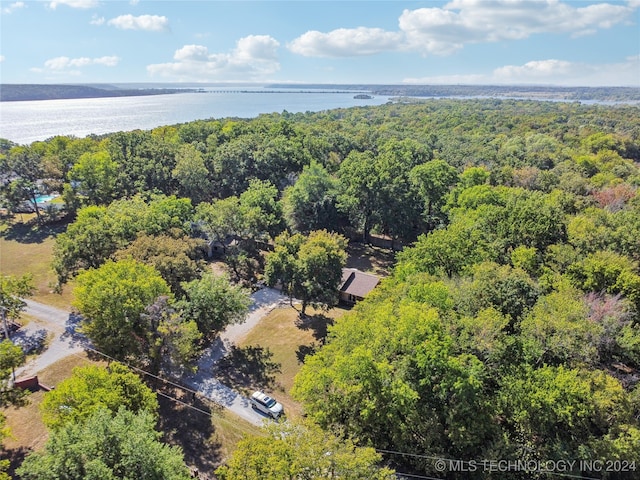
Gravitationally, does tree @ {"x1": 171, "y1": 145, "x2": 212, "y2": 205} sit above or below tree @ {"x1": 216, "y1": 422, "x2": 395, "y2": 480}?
above

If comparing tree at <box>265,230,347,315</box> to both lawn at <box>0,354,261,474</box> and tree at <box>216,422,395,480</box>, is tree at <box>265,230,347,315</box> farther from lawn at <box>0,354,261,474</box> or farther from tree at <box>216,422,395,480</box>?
tree at <box>216,422,395,480</box>

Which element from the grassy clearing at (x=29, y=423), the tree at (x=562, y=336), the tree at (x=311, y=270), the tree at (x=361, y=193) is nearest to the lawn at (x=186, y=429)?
the grassy clearing at (x=29, y=423)

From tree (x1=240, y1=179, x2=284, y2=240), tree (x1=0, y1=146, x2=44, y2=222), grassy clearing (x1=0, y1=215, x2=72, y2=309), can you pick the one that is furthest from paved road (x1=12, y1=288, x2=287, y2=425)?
tree (x1=0, y1=146, x2=44, y2=222)

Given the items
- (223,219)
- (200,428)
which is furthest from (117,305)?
(223,219)

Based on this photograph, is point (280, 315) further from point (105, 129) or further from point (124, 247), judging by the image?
point (105, 129)

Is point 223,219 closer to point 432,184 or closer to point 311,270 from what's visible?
point 311,270

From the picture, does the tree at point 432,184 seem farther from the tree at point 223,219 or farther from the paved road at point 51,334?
the paved road at point 51,334

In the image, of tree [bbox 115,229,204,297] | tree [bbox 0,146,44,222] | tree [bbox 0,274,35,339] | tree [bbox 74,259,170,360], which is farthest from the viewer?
tree [bbox 0,146,44,222]

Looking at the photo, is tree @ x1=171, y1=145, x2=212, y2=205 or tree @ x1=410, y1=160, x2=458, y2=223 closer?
tree @ x1=410, y1=160, x2=458, y2=223
